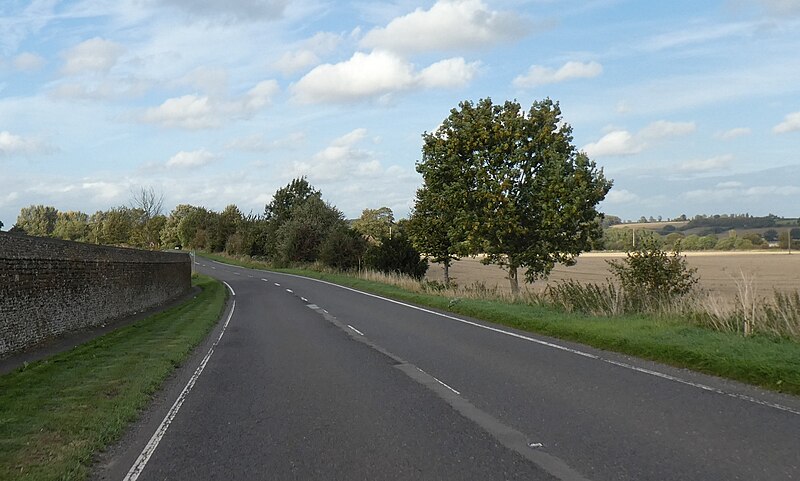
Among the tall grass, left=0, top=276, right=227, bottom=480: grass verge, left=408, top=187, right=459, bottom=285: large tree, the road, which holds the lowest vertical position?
left=0, top=276, right=227, bottom=480: grass verge

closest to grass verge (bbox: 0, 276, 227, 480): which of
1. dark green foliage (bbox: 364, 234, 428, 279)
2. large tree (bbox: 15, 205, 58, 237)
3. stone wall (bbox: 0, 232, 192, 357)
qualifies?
stone wall (bbox: 0, 232, 192, 357)

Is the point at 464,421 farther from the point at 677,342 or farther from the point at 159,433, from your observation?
the point at 677,342

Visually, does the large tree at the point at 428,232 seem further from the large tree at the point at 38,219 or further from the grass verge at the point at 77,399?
the large tree at the point at 38,219

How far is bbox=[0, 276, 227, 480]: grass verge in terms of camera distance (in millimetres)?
5969

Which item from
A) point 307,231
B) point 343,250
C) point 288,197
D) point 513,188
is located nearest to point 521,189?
point 513,188

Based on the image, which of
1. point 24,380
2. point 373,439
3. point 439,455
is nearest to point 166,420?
point 373,439

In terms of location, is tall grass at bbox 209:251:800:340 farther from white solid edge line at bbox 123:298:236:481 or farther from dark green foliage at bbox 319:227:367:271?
dark green foliage at bbox 319:227:367:271

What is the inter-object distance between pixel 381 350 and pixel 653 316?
6.31m

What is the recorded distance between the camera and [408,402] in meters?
7.91

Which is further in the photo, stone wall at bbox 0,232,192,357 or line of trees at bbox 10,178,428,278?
line of trees at bbox 10,178,428,278

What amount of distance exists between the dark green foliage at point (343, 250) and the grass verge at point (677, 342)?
34.2 meters

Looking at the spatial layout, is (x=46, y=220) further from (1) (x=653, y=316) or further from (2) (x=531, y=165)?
(1) (x=653, y=316)

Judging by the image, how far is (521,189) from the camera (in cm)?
2484

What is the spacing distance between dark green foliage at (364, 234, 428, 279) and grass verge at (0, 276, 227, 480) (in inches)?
1026
